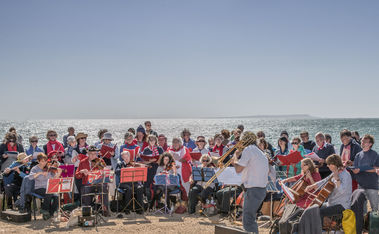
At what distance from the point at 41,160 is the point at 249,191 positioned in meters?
5.27

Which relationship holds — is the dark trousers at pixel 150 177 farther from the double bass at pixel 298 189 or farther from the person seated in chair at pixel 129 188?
the double bass at pixel 298 189

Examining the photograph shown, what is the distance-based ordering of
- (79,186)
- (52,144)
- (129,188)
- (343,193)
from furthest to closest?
(52,144), (79,186), (129,188), (343,193)

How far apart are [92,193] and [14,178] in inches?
91.0

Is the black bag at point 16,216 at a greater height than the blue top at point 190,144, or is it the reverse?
the blue top at point 190,144

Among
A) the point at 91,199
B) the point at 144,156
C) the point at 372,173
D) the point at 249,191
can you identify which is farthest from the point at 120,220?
the point at 372,173

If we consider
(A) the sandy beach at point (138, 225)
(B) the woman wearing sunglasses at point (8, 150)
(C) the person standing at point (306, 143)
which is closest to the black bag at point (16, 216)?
(A) the sandy beach at point (138, 225)

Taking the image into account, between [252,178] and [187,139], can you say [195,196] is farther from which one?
[252,178]

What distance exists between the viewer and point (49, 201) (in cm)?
891

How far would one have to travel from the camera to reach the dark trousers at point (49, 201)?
8844 millimetres

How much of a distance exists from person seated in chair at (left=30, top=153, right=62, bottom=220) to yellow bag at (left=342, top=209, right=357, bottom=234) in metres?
6.29

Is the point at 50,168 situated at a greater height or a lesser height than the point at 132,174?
greater

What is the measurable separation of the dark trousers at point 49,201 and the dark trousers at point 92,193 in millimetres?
693

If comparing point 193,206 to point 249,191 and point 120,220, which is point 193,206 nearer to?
point 120,220

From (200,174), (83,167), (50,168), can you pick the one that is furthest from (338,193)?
(50,168)
